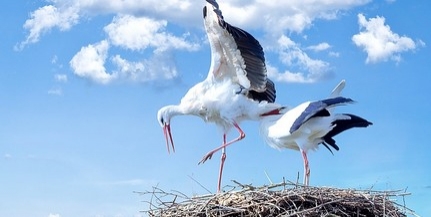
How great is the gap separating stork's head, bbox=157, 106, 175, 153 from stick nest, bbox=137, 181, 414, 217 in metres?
2.51

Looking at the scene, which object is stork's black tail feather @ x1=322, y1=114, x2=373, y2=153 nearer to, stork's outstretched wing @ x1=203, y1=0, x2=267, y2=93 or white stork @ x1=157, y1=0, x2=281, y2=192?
white stork @ x1=157, y1=0, x2=281, y2=192

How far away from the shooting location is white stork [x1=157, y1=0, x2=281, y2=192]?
10.1 metres

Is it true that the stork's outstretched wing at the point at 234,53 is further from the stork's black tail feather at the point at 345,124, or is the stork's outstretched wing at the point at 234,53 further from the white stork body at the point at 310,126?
the stork's black tail feather at the point at 345,124

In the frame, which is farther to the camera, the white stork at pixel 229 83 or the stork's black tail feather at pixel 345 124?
the white stork at pixel 229 83

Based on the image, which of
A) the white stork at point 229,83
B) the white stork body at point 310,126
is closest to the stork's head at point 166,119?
the white stork at point 229,83

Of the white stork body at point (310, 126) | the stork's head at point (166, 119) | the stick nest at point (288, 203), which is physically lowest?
the stick nest at point (288, 203)

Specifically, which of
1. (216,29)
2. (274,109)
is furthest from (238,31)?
(274,109)

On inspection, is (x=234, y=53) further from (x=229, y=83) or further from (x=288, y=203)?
(x=288, y=203)

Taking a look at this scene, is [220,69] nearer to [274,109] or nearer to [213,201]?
[274,109]

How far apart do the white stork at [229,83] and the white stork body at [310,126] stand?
846 millimetres

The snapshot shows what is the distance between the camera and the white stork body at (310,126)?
890cm

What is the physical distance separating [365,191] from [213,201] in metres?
1.36

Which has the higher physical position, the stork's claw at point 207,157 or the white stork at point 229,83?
the white stork at point 229,83

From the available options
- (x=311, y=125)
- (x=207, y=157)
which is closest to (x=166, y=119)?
(x=207, y=157)
